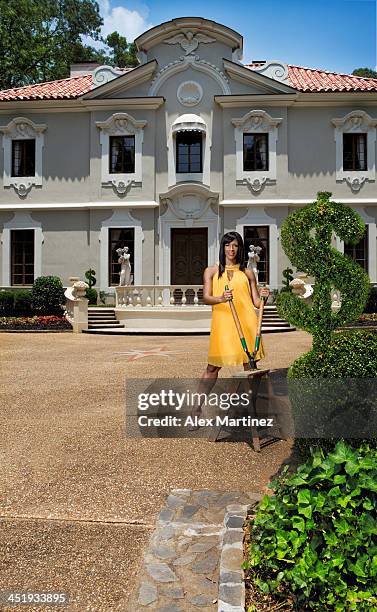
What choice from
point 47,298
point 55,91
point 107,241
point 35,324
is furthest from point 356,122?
point 35,324

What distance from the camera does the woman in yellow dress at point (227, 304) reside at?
4.98m

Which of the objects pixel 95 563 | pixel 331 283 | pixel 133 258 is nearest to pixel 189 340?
pixel 133 258

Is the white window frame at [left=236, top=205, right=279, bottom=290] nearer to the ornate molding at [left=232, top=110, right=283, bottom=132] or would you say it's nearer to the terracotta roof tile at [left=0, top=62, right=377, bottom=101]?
the ornate molding at [left=232, top=110, right=283, bottom=132]

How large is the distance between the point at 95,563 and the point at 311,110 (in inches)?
819

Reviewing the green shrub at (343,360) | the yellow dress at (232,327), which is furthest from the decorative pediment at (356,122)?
the green shrub at (343,360)

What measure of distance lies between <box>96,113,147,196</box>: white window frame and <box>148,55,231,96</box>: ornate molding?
153cm

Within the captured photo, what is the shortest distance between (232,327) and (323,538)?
264cm

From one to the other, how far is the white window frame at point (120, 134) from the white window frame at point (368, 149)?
7927mm

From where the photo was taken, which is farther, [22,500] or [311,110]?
[311,110]

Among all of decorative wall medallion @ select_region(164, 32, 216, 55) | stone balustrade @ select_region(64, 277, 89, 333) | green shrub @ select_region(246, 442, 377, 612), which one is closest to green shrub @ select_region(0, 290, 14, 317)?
stone balustrade @ select_region(64, 277, 89, 333)

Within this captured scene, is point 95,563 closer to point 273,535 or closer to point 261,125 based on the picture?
point 273,535

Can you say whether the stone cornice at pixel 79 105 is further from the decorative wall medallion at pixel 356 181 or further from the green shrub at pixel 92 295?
the decorative wall medallion at pixel 356 181

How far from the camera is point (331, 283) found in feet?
13.5

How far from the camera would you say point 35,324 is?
17.2 metres
